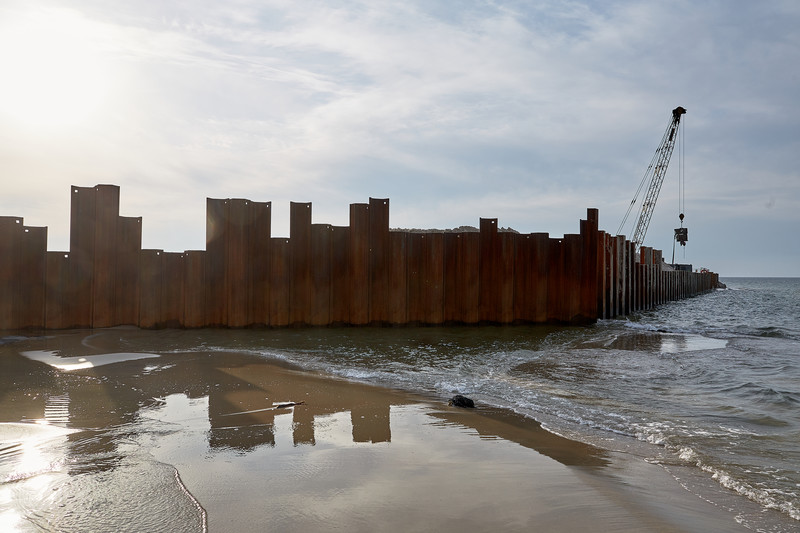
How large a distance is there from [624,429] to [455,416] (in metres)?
1.61

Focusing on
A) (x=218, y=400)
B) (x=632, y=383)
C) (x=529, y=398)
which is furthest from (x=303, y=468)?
(x=632, y=383)

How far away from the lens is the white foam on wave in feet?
23.8

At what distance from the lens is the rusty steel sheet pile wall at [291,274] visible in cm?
1103

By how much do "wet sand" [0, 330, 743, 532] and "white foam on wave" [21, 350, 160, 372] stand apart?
123cm

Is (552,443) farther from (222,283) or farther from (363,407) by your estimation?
(222,283)

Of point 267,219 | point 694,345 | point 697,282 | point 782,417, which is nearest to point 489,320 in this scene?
point 694,345

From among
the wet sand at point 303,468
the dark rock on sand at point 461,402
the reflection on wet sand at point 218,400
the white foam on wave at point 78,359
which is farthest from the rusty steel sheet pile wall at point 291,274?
the dark rock on sand at point 461,402

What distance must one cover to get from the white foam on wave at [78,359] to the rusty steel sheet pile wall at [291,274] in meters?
3.01

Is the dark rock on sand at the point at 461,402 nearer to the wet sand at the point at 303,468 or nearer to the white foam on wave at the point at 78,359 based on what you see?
the wet sand at the point at 303,468

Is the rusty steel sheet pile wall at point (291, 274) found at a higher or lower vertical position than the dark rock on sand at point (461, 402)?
higher

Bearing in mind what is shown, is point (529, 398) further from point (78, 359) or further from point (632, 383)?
point (78, 359)

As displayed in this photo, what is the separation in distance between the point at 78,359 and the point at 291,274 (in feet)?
16.7

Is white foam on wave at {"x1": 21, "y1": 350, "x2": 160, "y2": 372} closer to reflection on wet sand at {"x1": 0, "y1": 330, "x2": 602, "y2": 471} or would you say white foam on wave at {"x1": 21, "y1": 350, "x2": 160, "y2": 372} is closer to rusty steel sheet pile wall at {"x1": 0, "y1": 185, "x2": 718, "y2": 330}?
reflection on wet sand at {"x1": 0, "y1": 330, "x2": 602, "y2": 471}

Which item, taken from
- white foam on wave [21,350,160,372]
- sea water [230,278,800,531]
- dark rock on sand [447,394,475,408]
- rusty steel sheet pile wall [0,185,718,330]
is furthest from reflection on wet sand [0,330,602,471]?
rusty steel sheet pile wall [0,185,718,330]
